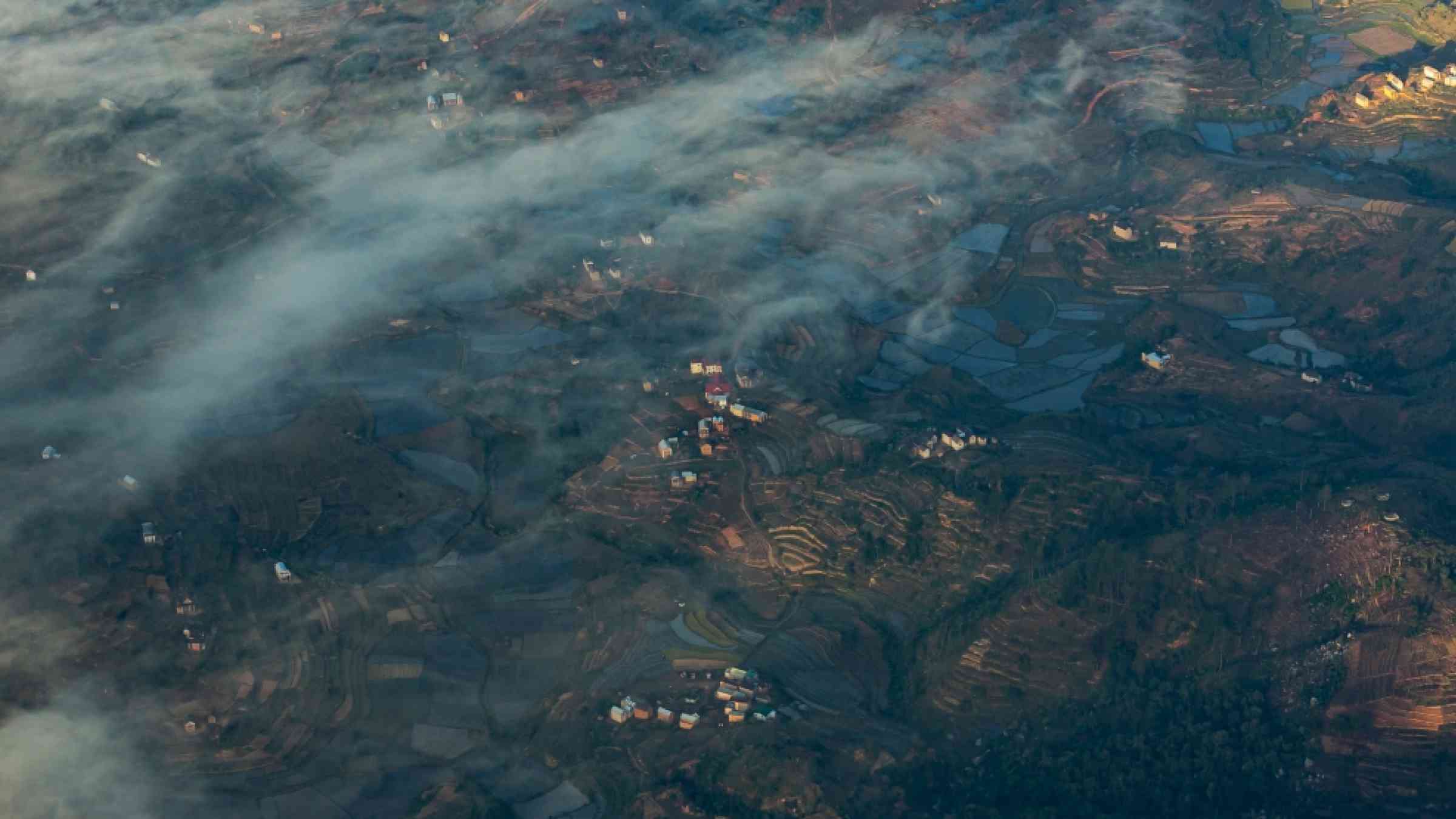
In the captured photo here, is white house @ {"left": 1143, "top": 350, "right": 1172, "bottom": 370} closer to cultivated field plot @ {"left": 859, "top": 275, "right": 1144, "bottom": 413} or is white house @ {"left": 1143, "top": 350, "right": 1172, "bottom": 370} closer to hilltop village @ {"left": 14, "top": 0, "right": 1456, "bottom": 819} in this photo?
hilltop village @ {"left": 14, "top": 0, "right": 1456, "bottom": 819}

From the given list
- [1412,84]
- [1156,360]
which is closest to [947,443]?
[1156,360]

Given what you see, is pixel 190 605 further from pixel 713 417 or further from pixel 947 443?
pixel 947 443

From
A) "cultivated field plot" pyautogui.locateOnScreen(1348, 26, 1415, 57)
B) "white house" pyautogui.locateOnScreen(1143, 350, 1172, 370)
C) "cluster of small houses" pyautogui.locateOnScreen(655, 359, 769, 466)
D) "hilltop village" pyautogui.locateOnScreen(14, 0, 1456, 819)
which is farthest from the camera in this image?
"cultivated field plot" pyautogui.locateOnScreen(1348, 26, 1415, 57)

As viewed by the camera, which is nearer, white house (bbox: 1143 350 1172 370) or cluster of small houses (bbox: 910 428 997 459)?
cluster of small houses (bbox: 910 428 997 459)

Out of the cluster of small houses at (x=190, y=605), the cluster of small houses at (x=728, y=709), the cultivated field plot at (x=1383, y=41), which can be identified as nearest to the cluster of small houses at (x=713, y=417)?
the cluster of small houses at (x=728, y=709)

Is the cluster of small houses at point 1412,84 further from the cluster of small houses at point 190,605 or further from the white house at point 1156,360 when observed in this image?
the cluster of small houses at point 190,605

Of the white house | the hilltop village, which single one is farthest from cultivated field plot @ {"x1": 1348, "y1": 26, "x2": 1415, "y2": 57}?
the white house

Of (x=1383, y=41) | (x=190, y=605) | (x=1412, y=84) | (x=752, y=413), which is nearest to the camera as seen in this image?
(x=190, y=605)
